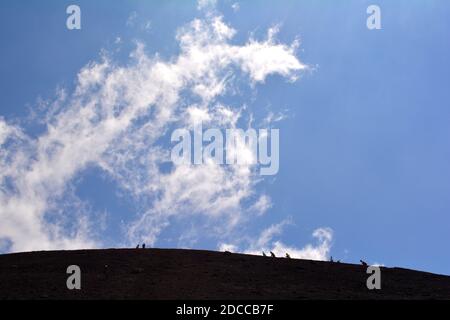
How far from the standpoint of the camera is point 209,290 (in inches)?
784

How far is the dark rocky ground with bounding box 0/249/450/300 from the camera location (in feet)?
64.4

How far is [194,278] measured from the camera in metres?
21.4

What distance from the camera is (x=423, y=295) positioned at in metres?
21.7

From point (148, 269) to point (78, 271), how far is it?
8.75ft

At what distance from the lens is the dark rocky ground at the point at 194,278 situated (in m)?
19.6
